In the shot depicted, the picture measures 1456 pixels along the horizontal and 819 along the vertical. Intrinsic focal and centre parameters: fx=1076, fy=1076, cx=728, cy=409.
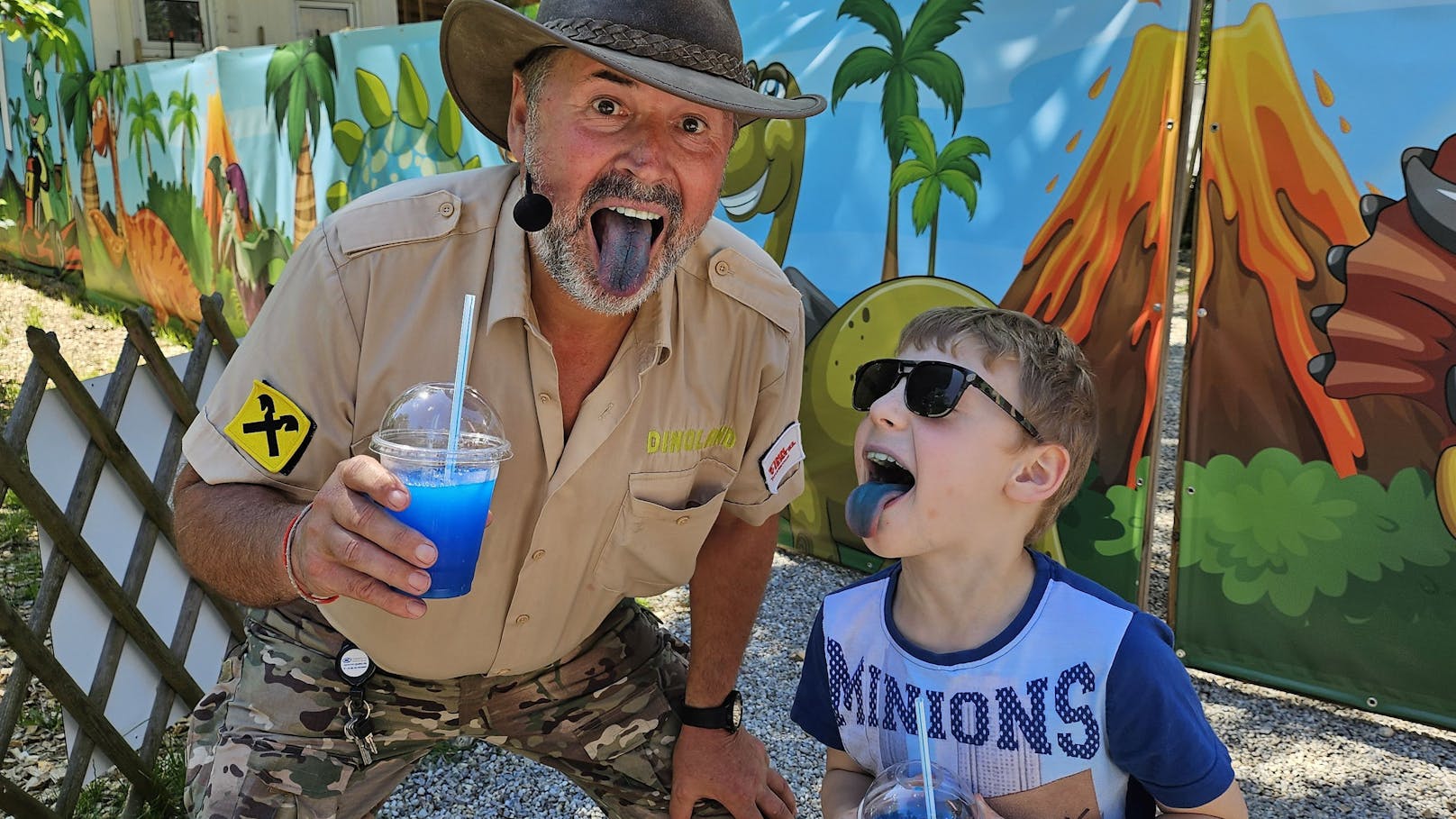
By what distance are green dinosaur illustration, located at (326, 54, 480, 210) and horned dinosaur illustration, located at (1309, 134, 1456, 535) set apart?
15.0 feet

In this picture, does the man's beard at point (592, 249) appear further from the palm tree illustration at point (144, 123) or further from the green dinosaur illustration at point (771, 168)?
the palm tree illustration at point (144, 123)

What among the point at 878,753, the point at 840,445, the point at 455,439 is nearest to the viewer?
the point at 455,439

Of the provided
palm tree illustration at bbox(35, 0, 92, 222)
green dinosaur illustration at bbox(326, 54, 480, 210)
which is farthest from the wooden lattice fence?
palm tree illustration at bbox(35, 0, 92, 222)

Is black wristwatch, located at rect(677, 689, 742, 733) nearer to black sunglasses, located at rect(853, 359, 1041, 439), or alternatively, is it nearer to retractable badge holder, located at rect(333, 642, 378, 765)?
retractable badge holder, located at rect(333, 642, 378, 765)

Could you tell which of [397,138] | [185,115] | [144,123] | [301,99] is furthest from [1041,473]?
[144,123]

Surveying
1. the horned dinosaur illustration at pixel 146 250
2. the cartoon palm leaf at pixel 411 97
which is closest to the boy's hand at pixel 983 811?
the cartoon palm leaf at pixel 411 97

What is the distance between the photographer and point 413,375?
2158mm

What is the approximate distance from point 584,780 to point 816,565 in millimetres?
2700

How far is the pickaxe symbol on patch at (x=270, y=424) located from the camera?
2.02 m

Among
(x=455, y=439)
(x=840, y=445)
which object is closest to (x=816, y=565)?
(x=840, y=445)

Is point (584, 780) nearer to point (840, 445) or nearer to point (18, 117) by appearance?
point (840, 445)

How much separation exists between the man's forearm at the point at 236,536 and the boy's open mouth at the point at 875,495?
0.93 meters

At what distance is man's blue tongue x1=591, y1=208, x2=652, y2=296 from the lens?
2.07 metres

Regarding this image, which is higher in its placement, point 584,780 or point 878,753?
point 878,753
